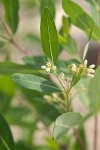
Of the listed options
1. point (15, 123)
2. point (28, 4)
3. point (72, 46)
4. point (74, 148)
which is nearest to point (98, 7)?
point (72, 46)

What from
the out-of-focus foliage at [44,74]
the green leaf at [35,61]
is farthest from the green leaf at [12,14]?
the green leaf at [35,61]

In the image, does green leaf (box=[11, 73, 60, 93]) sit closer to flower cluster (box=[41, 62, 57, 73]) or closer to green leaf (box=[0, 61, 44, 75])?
flower cluster (box=[41, 62, 57, 73])

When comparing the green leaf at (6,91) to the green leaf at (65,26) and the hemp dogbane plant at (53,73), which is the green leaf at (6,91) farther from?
the hemp dogbane plant at (53,73)

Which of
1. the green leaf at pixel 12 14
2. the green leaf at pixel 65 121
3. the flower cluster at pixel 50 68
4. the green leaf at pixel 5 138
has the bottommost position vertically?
the green leaf at pixel 5 138

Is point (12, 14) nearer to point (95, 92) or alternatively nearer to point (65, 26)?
point (65, 26)

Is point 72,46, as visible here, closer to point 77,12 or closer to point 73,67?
point 77,12

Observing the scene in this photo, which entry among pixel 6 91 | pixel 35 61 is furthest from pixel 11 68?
pixel 6 91
